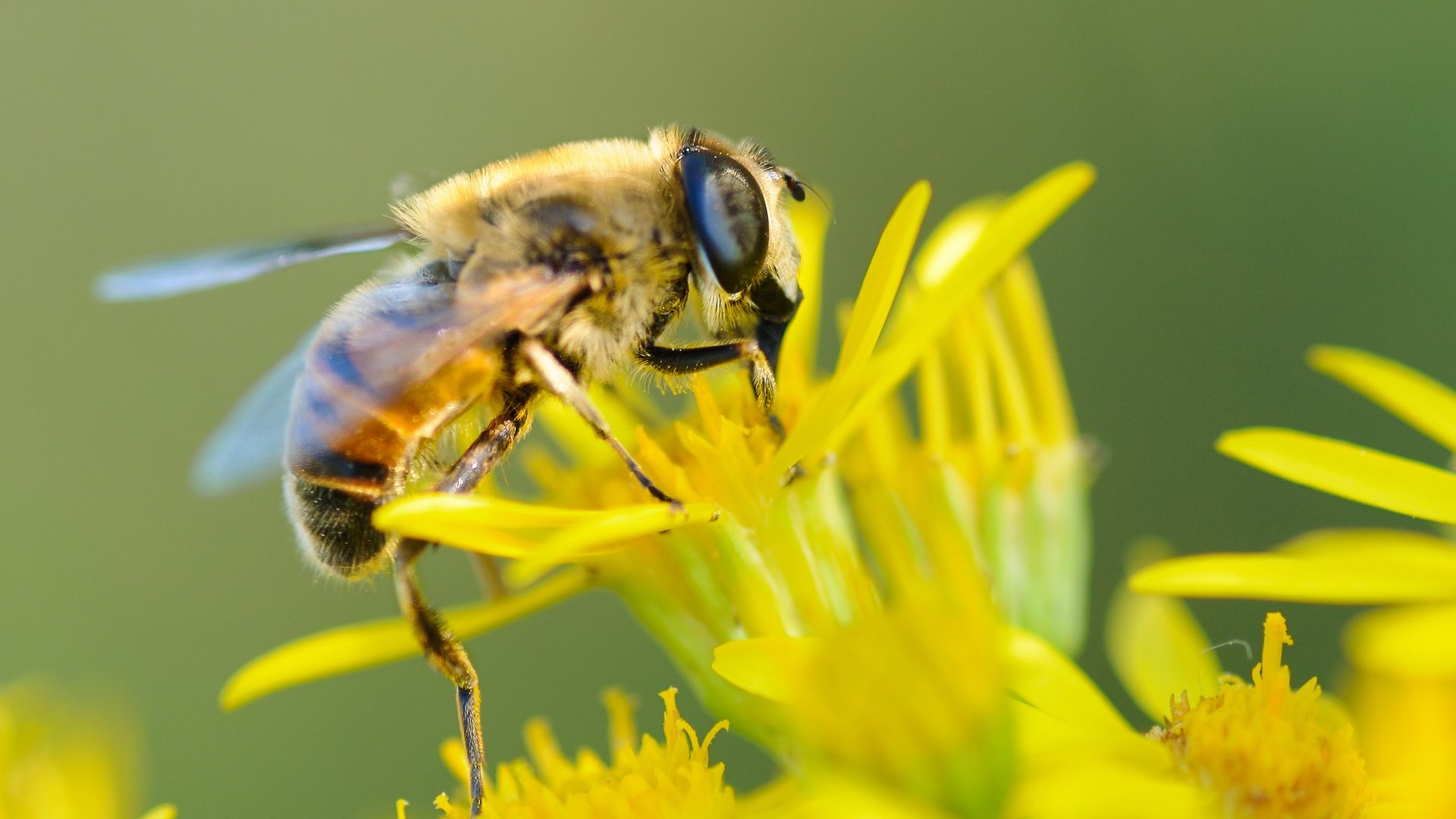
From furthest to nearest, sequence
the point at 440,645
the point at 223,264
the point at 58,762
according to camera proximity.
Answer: the point at 223,264, the point at 58,762, the point at 440,645

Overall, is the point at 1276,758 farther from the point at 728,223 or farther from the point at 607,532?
the point at 728,223

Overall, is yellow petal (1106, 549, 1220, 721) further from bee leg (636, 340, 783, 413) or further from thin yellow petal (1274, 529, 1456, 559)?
bee leg (636, 340, 783, 413)

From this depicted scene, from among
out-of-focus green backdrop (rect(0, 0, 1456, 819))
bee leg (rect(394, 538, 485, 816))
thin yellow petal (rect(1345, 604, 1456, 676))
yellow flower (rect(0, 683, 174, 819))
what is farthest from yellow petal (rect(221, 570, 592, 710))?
thin yellow petal (rect(1345, 604, 1456, 676))

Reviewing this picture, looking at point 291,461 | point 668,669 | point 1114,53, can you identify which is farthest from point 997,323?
point 1114,53

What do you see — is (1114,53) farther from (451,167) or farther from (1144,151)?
(451,167)

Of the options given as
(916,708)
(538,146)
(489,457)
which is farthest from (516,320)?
(538,146)

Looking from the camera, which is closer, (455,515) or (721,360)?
(455,515)
